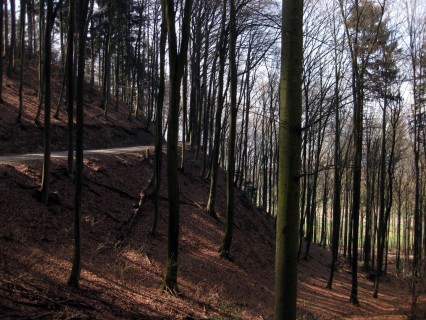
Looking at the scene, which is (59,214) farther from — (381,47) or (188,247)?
(381,47)

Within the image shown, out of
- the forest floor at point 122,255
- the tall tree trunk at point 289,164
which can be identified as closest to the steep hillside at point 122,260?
the forest floor at point 122,255

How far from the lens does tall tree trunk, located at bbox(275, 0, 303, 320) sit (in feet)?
11.3

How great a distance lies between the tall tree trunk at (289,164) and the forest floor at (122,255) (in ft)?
12.6

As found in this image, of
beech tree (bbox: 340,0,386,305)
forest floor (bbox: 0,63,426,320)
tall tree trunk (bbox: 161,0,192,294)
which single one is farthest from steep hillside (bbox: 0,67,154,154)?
beech tree (bbox: 340,0,386,305)

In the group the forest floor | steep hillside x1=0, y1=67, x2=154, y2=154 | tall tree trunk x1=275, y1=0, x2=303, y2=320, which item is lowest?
the forest floor

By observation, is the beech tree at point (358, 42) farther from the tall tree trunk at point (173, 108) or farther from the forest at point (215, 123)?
the tall tree trunk at point (173, 108)

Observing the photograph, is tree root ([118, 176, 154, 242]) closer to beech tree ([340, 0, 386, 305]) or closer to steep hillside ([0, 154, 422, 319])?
steep hillside ([0, 154, 422, 319])

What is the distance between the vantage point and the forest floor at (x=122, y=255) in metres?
7.43

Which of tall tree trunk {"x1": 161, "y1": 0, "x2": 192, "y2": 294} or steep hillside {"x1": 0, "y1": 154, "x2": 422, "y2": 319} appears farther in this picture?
tall tree trunk {"x1": 161, "y1": 0, "x2": 192, "y2": 294}

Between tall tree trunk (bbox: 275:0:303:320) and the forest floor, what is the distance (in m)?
3.83

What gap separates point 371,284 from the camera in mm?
26109

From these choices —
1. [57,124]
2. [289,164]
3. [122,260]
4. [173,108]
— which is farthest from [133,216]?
[289,164]

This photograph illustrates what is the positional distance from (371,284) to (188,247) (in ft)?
56.1

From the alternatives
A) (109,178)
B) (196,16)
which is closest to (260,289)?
(109,178)
